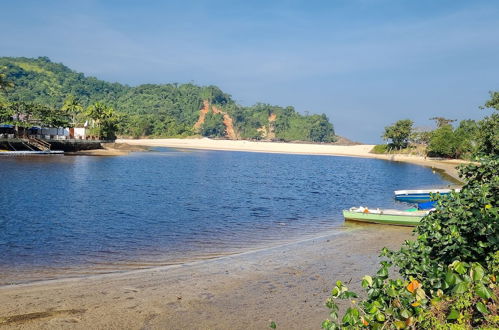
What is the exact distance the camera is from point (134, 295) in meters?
12.4

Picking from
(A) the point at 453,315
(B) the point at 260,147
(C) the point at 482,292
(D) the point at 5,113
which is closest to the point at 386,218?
(A) the point at 453,315

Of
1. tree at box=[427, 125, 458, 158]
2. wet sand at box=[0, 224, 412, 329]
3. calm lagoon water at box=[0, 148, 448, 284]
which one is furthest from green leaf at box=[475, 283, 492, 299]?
tree at box=[427, 125, 458, 158]

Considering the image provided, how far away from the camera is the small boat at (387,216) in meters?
25.3

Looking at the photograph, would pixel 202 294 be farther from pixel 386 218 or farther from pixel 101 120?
pixel 101 120

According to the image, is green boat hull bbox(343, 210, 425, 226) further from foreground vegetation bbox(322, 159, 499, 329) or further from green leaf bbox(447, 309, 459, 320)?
green leaf bbox(447, 309, 459, 320)

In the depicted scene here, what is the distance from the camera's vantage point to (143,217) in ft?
90.4

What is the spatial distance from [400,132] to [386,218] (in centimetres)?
9736

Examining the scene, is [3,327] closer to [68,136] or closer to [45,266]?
[45,266]

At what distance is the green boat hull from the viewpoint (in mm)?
25247

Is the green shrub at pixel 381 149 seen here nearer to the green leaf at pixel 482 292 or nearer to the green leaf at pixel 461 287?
the green leaf at pixel 461 287

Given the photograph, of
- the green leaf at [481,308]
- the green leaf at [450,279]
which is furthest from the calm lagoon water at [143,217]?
the green leaf at [481,308]

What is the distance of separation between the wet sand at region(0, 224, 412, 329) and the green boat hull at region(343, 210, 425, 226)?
27.3 ft

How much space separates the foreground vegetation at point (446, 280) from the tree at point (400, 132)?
115m

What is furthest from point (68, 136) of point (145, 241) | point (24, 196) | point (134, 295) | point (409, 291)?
point (409, 291)
